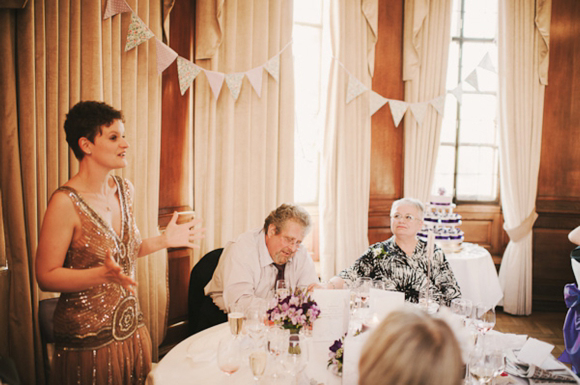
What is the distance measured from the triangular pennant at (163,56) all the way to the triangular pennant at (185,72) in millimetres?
151

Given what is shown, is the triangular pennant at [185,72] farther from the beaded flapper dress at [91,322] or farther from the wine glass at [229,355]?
the wine glass at [229,355]

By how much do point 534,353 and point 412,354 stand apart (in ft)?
3.62

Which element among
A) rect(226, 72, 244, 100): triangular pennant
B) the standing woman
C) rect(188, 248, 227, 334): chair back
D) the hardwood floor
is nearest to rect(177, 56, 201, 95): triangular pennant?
rect(226, 72, 244, 100): triangular pennant

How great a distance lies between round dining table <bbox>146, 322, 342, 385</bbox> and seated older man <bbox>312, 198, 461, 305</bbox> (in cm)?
121

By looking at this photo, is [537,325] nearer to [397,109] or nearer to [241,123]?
[397,109]

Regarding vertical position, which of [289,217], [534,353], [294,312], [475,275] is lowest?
[475,275]

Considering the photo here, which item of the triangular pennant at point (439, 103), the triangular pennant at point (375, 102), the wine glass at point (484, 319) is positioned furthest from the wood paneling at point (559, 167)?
the wine glass at point (484, 319)

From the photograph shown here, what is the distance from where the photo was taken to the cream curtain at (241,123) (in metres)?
3.77

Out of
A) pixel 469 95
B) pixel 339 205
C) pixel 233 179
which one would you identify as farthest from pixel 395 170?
pixel 233 179

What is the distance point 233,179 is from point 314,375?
102 inches

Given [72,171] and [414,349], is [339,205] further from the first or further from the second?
[414,349]

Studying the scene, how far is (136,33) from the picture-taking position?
304 centimetres

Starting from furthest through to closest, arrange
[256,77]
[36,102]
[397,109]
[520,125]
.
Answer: [520,125]
[397,109]
[256,77]
[36,102]

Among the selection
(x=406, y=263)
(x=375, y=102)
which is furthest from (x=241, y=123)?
(x=406, y=263)
